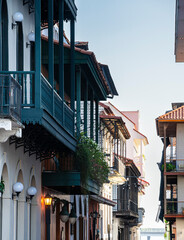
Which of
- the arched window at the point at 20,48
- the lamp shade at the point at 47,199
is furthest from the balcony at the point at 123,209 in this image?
the arched window at the point at 20,48

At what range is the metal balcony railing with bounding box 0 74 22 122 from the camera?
1252 cm

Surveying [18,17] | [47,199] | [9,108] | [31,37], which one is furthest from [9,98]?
[47,199]

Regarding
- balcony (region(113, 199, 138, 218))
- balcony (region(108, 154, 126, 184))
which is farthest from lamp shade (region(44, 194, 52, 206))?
balcony (region(113, 199, 138, 218))

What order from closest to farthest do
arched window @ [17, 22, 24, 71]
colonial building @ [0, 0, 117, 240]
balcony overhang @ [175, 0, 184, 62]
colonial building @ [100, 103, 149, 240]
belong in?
balcony overhang @ [175, 0, 184, 62], colonial building @ [0, 0, 117, 240], arched window @ [17, 22, 24, 71], colonial building @ [100, 103, 149, 240]

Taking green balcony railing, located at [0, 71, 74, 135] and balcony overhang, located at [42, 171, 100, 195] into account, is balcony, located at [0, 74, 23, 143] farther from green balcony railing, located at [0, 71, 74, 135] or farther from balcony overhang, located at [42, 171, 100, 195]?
balcony overhang, located at [42, 171, 100, 195]

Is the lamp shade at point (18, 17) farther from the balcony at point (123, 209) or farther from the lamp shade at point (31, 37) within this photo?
the balcony at point (123, 209)

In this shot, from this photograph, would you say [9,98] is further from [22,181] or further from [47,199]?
[47,199]

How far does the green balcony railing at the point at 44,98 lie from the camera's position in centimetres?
1409

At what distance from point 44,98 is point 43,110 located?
4.09ft

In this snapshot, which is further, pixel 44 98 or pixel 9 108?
pixel 44 98

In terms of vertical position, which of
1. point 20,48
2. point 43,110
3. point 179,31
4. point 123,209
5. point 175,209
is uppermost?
point 20,48

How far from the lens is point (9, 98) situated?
41.4 feet

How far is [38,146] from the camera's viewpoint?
1723 cm

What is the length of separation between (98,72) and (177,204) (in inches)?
844
